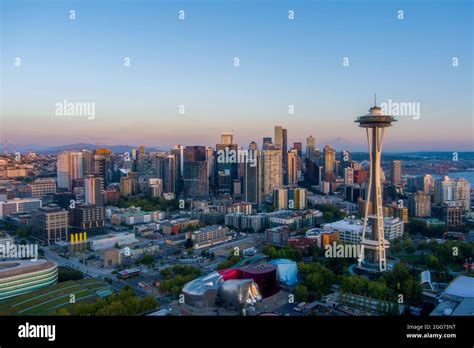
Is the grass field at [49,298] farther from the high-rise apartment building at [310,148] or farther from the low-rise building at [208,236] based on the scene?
the high-rise apartment building at [310,148]

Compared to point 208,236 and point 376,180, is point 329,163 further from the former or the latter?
point 376,180

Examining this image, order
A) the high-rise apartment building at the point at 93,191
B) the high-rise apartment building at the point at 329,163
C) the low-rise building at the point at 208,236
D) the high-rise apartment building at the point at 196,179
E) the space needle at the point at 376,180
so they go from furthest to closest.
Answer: the high-rise apartment building at the point at 329,163 → the high-rise apartment building at the point at 196,179 → the high-rise apartment building at the point at 93,191 → the low-rise building at the point at 208,236 → the space needle at the point at 376,180

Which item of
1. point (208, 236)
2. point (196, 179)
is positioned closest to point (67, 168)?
point (196, 179)

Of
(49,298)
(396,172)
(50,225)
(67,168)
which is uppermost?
(67,168)

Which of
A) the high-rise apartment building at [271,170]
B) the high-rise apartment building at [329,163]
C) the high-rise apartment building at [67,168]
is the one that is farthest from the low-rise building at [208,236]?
the high-rise apartment building at [329,163]

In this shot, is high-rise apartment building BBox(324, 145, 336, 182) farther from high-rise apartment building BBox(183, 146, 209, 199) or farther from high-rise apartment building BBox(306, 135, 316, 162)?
high-rise apartment building BBox(183, 146, 209, 199)

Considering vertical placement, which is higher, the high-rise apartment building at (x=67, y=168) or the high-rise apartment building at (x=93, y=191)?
the high-rise apartment building at (x=67, y=168)

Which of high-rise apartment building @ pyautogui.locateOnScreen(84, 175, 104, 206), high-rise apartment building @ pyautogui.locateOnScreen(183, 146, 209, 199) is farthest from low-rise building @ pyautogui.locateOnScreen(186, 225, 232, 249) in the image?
high-rise apartment building @ pyautogui.locateOnScreen(183, 146, 209, 199)
